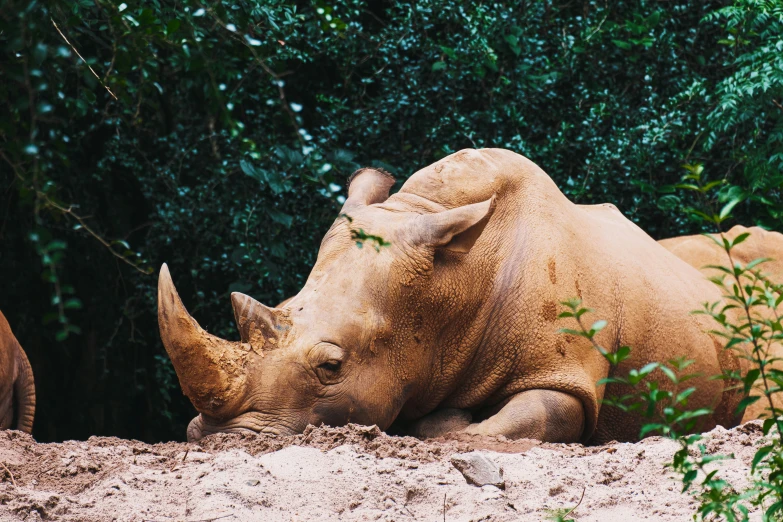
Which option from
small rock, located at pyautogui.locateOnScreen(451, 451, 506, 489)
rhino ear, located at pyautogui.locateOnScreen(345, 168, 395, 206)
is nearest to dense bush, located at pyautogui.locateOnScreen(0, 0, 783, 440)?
rhino ear, located at pyautogui.locateOnScreen(345, 168, 395, 206)

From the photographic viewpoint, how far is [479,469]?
3.91m

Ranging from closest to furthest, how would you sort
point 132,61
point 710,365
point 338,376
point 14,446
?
point 132,61, point 14,446, point 338,376, point 710,365

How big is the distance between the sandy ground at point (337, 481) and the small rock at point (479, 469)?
0.03 m

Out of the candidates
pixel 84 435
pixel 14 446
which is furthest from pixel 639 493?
pixel 84 435

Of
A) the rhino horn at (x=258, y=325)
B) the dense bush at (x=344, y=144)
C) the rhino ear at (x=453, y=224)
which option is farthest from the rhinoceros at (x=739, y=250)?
the rhino horn at (x=258, y=325)

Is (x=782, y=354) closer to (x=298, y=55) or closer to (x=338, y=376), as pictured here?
(x=338, y=376)

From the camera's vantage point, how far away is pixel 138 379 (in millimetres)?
8797

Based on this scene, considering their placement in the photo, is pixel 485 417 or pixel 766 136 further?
pixel 766 136

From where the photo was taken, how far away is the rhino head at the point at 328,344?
15.8 feet

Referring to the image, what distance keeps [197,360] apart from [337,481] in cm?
113

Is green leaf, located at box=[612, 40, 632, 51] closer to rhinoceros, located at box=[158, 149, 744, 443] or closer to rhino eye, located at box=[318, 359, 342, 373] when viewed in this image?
rhinoceros, located at box=[158, 149, 744, 443]

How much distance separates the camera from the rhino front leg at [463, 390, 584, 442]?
508 cm

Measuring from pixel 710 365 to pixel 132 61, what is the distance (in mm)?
3816

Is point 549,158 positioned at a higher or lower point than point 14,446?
→ higher
